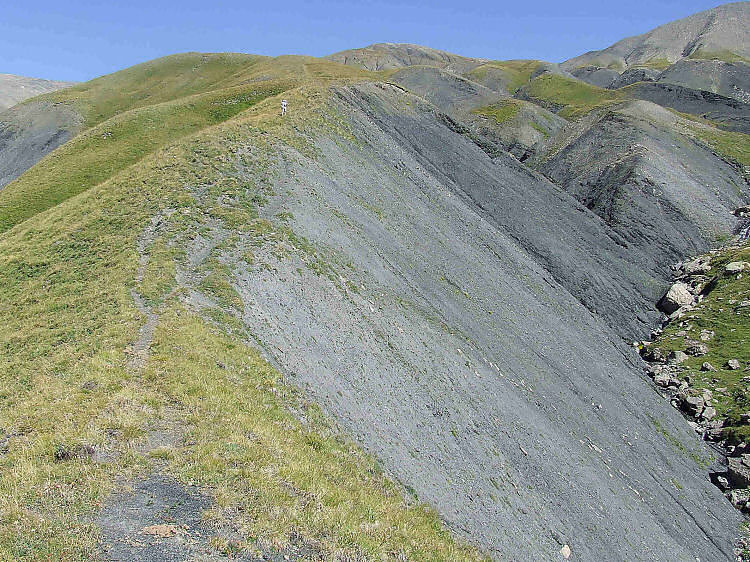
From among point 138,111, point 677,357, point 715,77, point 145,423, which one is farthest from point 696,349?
point 715,77

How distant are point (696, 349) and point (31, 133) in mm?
107214

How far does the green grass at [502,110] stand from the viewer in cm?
9625

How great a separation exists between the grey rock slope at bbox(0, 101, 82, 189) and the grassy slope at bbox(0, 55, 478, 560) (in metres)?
71.0

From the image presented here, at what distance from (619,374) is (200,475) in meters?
30.9

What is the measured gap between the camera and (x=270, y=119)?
135ft

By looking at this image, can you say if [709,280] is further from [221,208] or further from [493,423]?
[221,208]

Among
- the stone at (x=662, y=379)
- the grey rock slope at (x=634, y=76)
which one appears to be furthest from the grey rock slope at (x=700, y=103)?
the stone at (x=662, y=379)

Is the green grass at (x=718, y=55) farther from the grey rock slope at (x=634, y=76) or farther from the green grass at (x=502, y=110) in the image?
the green grass at (x=502, y=110)

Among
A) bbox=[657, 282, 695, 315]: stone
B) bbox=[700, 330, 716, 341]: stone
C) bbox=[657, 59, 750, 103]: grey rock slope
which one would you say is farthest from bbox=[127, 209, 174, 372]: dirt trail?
bbox=[657, 59, 750, 103]: grey rock slope

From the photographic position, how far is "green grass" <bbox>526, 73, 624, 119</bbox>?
119 metres

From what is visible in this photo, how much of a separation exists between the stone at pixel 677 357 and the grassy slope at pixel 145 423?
32421mm

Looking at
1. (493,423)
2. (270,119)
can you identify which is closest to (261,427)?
(493,423)

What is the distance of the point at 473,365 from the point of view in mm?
25297

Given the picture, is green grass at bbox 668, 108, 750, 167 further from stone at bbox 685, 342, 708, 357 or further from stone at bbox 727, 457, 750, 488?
stone at bbox 727, 457, 750, 488
